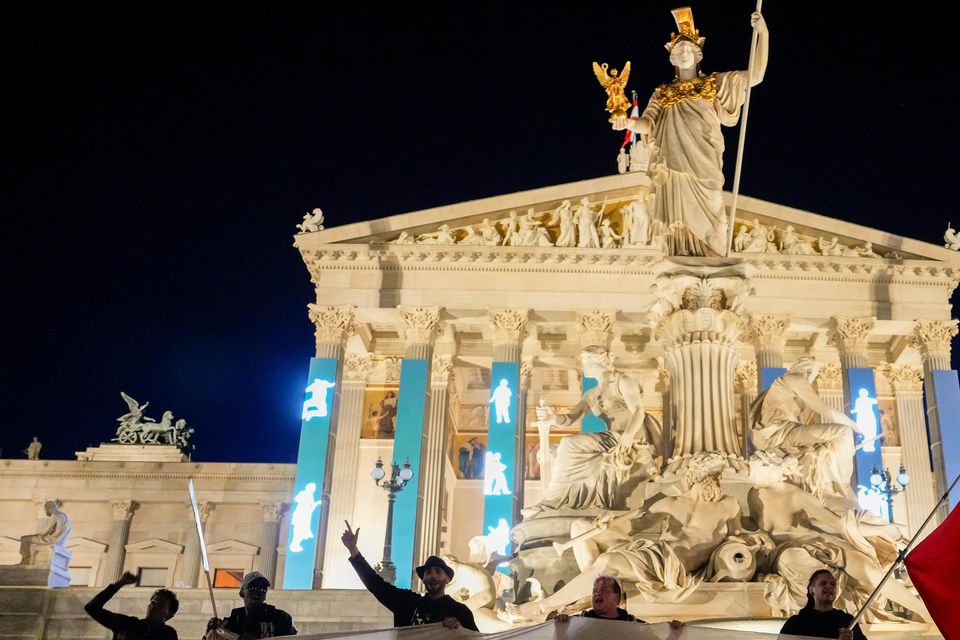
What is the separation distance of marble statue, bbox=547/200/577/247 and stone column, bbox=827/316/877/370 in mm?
9291

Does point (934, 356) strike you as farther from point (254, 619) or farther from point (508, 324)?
point (254, 619)

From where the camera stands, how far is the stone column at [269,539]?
149 feet

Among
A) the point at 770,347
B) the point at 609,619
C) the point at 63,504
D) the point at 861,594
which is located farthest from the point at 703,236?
the point at 63,504

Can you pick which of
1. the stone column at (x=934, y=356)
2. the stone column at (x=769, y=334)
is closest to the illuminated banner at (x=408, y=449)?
the stone column at (x=769, y=334)

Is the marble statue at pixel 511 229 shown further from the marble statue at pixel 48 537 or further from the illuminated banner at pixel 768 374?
the marble statue at pixel 48 537

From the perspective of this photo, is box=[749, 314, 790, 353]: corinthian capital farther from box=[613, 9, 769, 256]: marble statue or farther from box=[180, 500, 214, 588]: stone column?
box=[613, 9, 769, 256]: marble statue

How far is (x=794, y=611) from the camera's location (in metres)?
9.38

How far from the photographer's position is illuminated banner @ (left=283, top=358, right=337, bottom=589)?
119ft

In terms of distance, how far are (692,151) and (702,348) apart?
6.82 feet

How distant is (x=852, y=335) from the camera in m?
39.7

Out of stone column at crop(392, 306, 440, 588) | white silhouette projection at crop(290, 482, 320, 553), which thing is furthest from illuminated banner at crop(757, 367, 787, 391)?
white silhouette projection at crop(290, 482, 320, 553)

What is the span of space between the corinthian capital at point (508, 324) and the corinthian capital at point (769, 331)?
7.66m

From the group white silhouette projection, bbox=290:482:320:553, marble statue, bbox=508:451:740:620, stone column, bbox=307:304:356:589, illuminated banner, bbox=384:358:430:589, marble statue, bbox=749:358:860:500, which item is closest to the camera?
marble statue, bbox=508:451:740:620

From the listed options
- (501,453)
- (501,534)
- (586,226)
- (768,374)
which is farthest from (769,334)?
(501,534)
